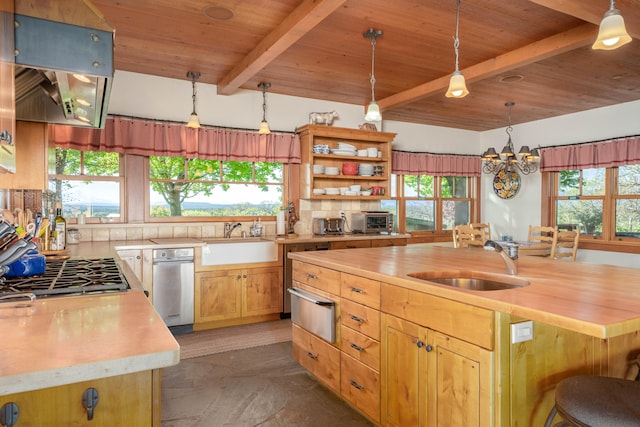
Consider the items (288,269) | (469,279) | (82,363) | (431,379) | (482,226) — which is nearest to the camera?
(82,363)

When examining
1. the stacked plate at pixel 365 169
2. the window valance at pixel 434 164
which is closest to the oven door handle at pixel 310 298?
the stacked plate at pixel 365 169

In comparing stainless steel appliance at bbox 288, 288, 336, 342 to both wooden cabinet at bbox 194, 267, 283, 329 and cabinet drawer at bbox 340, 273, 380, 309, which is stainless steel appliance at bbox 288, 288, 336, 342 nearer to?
cabinet drawer at bbox 340, 273, 380, 309

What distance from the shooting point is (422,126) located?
6.56 metres

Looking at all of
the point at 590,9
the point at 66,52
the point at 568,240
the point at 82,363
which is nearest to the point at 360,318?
the point at 82,363

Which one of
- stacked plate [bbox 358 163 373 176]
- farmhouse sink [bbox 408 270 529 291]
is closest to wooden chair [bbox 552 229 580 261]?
stacked plate [bbox 358 163 373 176]

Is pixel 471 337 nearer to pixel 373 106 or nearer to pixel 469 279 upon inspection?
pixel 469 279

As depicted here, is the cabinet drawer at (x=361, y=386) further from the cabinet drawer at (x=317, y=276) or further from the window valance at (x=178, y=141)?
the window valance at (x=178, y=141)

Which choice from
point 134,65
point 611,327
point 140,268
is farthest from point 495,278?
point 134,65

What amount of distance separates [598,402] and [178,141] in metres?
4.23

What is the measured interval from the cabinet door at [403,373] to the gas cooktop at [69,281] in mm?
1260

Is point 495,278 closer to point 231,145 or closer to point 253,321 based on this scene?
point 253,321

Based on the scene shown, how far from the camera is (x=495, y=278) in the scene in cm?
206

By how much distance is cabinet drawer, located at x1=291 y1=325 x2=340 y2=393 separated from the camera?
101 inches

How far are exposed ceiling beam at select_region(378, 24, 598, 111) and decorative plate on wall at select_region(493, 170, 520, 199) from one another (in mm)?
2671
